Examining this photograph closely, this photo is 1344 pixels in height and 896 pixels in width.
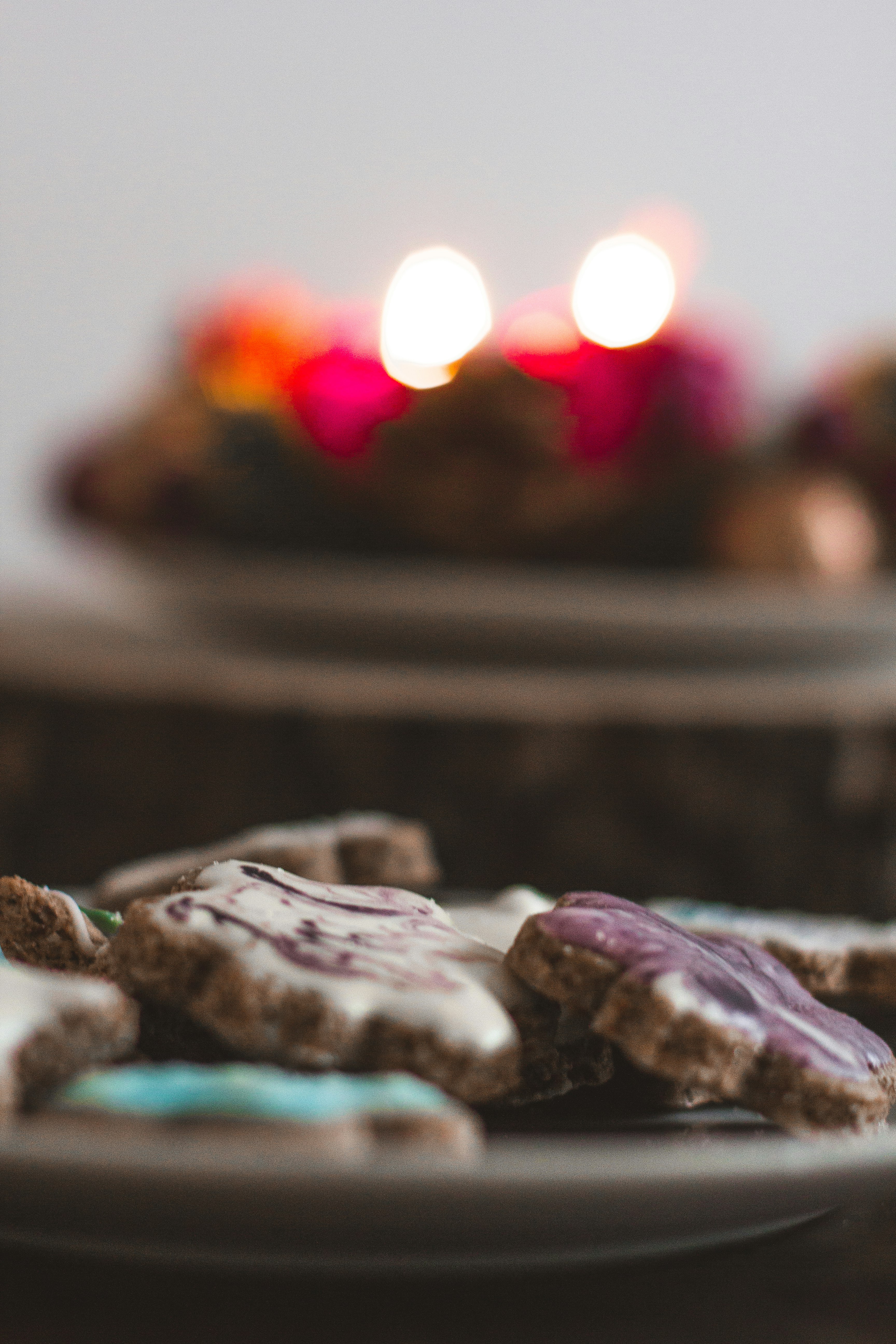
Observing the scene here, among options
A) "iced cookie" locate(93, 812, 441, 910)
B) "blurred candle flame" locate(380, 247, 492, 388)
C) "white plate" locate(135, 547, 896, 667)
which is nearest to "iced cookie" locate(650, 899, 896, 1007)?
"iced cookie" locate(93, 812, 441, 910)

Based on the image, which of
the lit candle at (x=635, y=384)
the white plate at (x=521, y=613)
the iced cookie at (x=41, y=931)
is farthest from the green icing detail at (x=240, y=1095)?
the lit candle at (x=635, y=384)

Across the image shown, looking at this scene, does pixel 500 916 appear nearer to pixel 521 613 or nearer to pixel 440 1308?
pixel 440 1308

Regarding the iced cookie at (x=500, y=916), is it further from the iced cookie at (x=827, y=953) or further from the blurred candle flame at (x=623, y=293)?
the blurred candle flame at (x=623, y=293)

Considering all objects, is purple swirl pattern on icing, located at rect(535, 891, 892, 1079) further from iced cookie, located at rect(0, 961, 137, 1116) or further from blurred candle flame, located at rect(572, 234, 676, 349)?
blurred candle flame, located at rect(572, 234, 676, 349)

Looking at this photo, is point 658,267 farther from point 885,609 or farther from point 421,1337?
point 421,1337

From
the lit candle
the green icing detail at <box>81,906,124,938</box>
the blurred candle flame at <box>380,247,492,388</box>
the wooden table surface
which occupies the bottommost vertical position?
the wooden table surface
